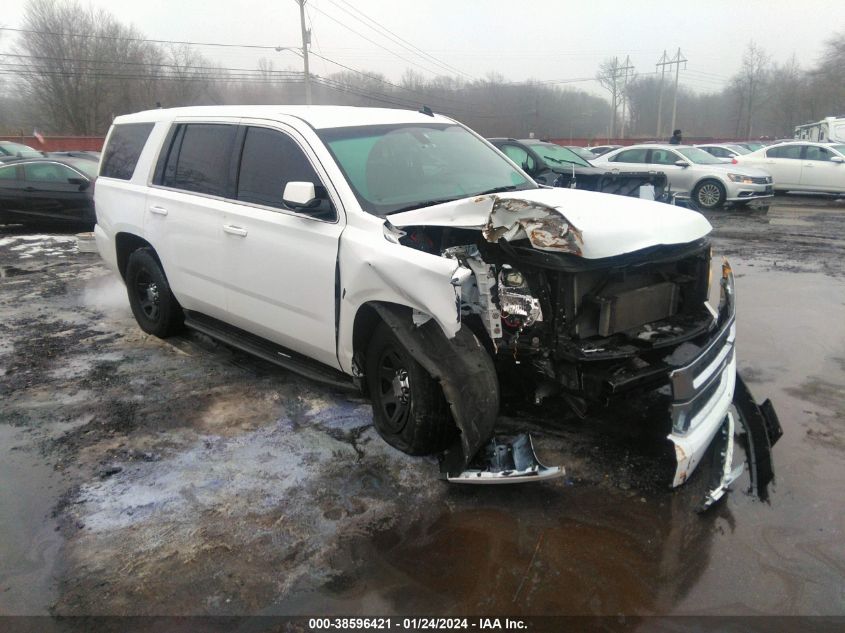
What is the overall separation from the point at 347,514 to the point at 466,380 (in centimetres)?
88

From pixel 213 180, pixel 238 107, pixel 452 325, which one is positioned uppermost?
pixel 238 107

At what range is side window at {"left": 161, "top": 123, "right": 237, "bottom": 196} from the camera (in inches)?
177

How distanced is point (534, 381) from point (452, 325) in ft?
2.13

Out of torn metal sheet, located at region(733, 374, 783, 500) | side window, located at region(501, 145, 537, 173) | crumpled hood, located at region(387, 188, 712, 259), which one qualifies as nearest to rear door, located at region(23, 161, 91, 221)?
side window, located at region(501, 145, 537, 173)

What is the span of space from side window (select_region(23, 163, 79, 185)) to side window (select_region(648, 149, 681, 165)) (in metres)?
12.9

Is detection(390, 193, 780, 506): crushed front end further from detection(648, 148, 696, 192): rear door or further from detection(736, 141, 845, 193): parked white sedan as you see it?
detection(736, 141, 845, 193): parked white sedan

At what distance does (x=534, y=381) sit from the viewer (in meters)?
3.30

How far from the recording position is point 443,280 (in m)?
2.92

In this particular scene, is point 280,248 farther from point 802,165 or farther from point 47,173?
point 802,165

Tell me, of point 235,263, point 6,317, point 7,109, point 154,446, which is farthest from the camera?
point 7,109

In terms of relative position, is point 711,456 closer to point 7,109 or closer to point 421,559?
point 421,559

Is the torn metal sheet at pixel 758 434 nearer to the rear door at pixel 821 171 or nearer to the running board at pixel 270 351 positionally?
the running board at pixel 270 351

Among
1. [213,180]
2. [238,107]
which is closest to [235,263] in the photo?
[213,180]

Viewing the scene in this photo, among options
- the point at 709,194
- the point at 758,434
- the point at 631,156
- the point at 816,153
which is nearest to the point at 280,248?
the point at 758,434
